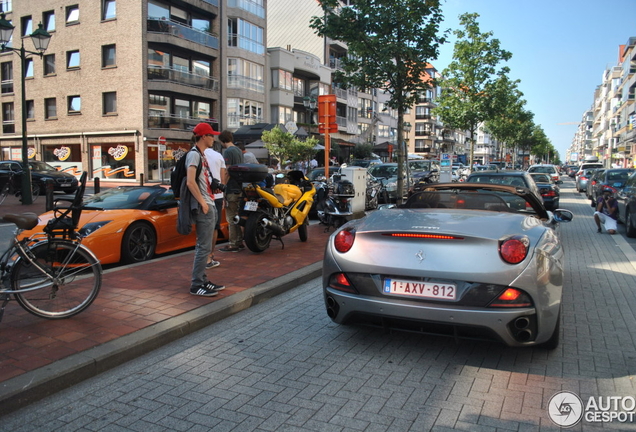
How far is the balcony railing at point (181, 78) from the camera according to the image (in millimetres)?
32844

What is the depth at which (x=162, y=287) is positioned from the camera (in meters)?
5.56

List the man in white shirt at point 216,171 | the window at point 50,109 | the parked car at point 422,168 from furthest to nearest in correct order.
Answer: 1. the window at point 50,109
2. the parked car at point 422,168
3. the man in white shirt at point 216,171

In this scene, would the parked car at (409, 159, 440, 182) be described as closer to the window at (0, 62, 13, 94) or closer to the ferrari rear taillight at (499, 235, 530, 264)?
the ferrari rear taillight at (499, 235, 530, 264)


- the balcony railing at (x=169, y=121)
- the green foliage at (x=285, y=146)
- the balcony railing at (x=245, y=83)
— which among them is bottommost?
the green foliage at (x=285, y=146)

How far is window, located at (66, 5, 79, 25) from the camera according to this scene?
3476cm

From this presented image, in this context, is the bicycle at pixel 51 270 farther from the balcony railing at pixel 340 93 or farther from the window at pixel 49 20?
the balcony railing at pixel 340 93

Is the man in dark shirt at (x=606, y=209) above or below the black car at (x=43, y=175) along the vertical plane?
below

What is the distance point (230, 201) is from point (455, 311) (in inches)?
197

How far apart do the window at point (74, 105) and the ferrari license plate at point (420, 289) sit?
121 ft

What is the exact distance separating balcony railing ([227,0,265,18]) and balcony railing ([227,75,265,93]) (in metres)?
5.25

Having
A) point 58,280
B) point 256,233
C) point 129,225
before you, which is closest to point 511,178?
point 256,233

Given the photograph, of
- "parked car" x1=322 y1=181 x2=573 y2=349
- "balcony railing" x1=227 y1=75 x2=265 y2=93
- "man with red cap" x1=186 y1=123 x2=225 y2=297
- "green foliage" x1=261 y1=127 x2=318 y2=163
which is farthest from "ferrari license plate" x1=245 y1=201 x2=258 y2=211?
"balcony railing" x1=227 y1=75 x2=265 y2=93

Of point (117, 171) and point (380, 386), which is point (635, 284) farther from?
point (117, 171)

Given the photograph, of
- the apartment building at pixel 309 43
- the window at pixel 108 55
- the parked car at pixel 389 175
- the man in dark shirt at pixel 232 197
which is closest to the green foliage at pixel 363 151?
the apartment building at pixel 309 43
